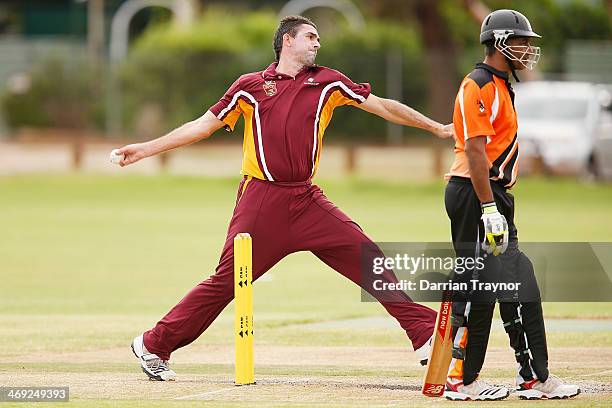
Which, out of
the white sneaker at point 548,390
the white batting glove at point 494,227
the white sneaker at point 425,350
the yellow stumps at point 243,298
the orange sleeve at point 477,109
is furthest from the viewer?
the white sneaker at point 425,350

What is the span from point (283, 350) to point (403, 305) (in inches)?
90.5

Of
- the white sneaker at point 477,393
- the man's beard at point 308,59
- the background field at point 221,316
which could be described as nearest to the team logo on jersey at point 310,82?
the man's beard at point 308,59

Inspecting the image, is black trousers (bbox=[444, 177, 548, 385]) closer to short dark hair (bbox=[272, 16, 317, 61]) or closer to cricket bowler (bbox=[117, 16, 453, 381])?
cricket bowler (bbox=[117, 16, 453, 381])

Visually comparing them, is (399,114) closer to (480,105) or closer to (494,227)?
(480,105)

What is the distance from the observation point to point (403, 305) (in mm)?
9125

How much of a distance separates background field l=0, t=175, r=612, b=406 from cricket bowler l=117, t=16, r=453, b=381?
418 mm

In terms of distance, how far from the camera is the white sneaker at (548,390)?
8461 mm

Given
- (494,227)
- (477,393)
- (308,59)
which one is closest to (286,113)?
(308,59)

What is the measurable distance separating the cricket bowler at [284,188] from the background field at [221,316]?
418 millimetres

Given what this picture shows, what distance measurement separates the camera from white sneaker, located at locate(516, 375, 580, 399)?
846 centimetres

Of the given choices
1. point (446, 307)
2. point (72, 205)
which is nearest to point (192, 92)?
point (72, 205)

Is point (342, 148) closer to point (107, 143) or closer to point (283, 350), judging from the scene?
point (107, 143)

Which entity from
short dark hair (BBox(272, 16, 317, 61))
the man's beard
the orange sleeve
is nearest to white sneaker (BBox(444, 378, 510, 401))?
the orange sleeve

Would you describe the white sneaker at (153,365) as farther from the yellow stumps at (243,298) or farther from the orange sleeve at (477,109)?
the orange sleeve at (477,109)
